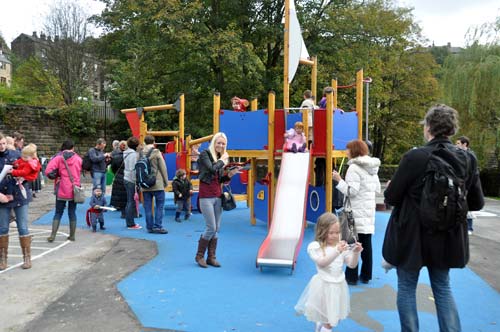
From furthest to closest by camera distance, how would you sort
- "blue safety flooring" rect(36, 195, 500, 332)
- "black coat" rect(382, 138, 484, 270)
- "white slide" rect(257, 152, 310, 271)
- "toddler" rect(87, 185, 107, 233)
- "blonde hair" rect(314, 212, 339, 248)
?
"toddler" rect(87, 185, 107, 233) < "white slide" rect(257, 152, 310, 271) < "blue safety flooring" rect(36, 195, 500, 332) < "blonde hair" rect(314, 212, 339, 248) < "black coat" rect(382, 138, 484, 270)

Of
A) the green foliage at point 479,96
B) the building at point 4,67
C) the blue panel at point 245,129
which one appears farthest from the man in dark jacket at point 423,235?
the building at point 4,67

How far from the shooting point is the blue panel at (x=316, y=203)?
8445mm

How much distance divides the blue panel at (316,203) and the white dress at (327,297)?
4.92 m

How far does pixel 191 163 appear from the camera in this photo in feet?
37.7

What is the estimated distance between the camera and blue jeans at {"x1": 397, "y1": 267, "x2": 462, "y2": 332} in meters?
3.13

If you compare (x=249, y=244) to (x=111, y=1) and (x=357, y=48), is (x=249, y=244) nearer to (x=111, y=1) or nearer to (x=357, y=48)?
(x=357, y=48)

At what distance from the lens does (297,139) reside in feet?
26.3

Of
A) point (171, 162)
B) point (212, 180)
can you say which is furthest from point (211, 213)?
point (171, 162)

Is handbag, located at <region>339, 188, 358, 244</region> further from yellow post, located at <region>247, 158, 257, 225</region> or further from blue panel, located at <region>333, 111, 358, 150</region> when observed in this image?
yellow post, located at <region>247, 158, 257, 225</region>

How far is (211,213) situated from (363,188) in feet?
6.54

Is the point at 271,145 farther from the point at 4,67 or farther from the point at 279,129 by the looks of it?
the point at 4,67

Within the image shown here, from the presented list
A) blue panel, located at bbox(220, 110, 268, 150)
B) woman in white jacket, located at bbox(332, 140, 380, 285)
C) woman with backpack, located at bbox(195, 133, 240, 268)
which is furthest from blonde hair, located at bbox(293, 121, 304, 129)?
woman in white jacket, located at bbox(332, 140, 380, 285)

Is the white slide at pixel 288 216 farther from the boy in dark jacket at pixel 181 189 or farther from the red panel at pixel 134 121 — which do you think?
the red panel at pixel 134 121

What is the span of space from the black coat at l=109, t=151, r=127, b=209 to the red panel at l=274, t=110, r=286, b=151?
363cm
